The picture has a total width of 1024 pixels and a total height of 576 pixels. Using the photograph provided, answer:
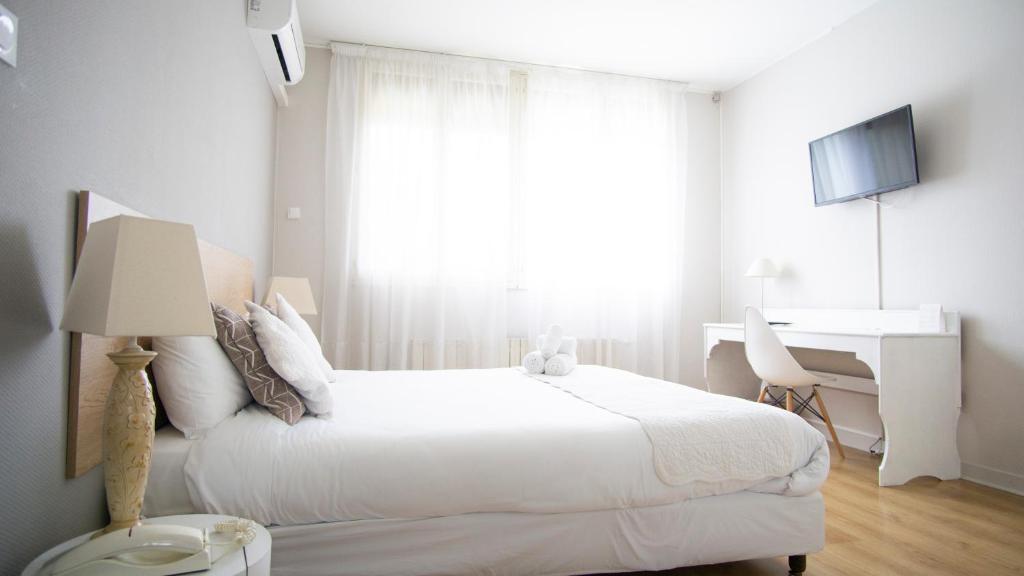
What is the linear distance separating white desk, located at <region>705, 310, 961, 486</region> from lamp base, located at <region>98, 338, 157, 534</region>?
3.14m

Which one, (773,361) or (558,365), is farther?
(773,361)

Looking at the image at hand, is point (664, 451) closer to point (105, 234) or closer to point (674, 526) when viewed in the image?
point (674, 526)

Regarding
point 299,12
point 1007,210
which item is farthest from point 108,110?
point 1007,210

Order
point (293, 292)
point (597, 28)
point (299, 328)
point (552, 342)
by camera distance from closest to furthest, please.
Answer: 1. point (299, 328)
2. point (552, 342)
3. point (293, 292)
4. point (597, 28)

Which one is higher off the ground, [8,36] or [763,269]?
[8,36]

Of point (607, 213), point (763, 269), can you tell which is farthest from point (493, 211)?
point (763, 269)

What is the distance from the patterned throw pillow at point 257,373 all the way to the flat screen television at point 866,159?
3.45m

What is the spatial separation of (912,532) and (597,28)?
3472 mm

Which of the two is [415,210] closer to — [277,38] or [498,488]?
[277,38]

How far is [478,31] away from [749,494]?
138 inches

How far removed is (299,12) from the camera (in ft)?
12.3

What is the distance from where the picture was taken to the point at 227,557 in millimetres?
1043

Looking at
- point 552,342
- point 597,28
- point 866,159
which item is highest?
point 597,28

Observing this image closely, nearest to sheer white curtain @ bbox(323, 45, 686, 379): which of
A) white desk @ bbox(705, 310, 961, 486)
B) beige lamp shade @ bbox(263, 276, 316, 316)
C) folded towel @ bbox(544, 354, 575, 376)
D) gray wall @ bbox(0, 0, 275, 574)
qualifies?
beige lamp shade @ bbox(263, 276, 316, 316)
